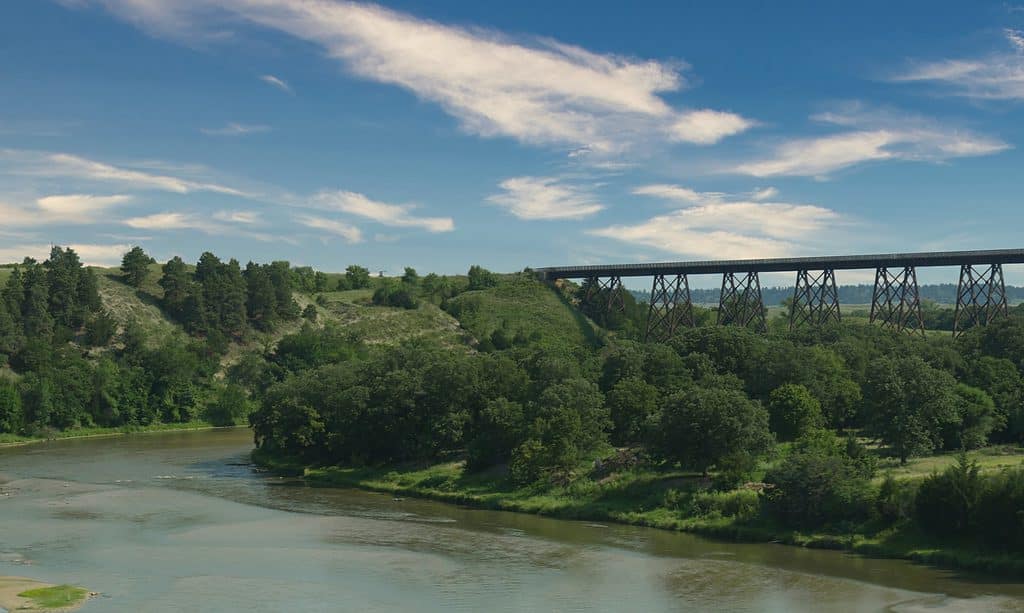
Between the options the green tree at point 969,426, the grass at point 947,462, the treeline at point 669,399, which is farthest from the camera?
the green tree at point 969,426

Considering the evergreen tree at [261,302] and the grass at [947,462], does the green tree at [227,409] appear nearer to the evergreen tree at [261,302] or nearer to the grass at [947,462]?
the evergreen tree at [261,302]

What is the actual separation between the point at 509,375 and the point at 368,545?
2389 centimetres

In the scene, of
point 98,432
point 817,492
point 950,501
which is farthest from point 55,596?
point 98,432

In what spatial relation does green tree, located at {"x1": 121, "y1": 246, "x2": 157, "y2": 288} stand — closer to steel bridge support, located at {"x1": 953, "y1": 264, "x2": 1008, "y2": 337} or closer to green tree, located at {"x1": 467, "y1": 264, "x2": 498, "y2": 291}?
green tree, located at {"x1": 467, "y1": 264, "x2": 498, "y2": 291}

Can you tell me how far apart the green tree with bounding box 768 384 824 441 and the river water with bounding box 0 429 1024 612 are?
15.1 m

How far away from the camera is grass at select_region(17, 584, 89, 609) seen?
32.9 m

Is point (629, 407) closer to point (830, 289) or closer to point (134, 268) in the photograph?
point (830, 289)

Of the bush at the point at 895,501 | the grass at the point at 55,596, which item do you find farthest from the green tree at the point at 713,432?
the grass at the point at 55,596

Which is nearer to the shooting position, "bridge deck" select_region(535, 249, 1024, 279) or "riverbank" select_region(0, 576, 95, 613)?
"riverbank" select_region(0, 576, 95, 613)

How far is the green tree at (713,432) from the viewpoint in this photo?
48156mm

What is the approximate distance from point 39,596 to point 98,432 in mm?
70698

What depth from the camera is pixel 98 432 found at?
99.4 m

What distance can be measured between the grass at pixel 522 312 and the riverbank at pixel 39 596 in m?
85.9

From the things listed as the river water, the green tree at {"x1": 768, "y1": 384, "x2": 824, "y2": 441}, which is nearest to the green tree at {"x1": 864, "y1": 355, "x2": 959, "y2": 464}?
the green tree at {"x1": 768, "y1": 384, "x2": 824, "y2": 441}
